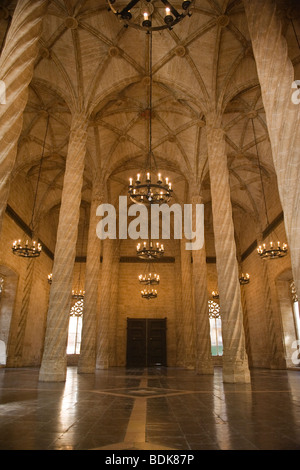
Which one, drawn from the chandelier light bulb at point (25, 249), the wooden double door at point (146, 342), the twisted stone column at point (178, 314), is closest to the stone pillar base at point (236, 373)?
the chandelier light bulb at point (25, 249)

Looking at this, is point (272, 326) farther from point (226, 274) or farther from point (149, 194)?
point (149, 194)

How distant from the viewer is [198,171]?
1620cm

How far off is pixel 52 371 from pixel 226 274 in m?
5.77

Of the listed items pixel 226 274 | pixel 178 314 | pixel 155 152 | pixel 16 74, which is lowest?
pixel 178 314

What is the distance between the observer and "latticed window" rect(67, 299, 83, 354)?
21.9 m

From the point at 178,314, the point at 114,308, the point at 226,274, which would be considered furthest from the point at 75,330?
the point at 226,274

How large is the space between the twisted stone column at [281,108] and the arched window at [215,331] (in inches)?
760

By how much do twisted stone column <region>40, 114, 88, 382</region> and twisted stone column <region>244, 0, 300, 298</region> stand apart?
6.73 metres

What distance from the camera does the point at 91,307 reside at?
13273 millimetres

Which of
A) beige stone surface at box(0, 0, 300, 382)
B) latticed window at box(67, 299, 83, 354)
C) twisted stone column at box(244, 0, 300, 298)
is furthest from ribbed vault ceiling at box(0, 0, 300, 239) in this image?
latticed window at box(67, 299, 83, 354)

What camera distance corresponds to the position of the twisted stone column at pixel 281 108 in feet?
15.0

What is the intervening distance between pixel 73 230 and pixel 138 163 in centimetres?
975

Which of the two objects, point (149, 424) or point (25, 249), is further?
point (25, 249)
